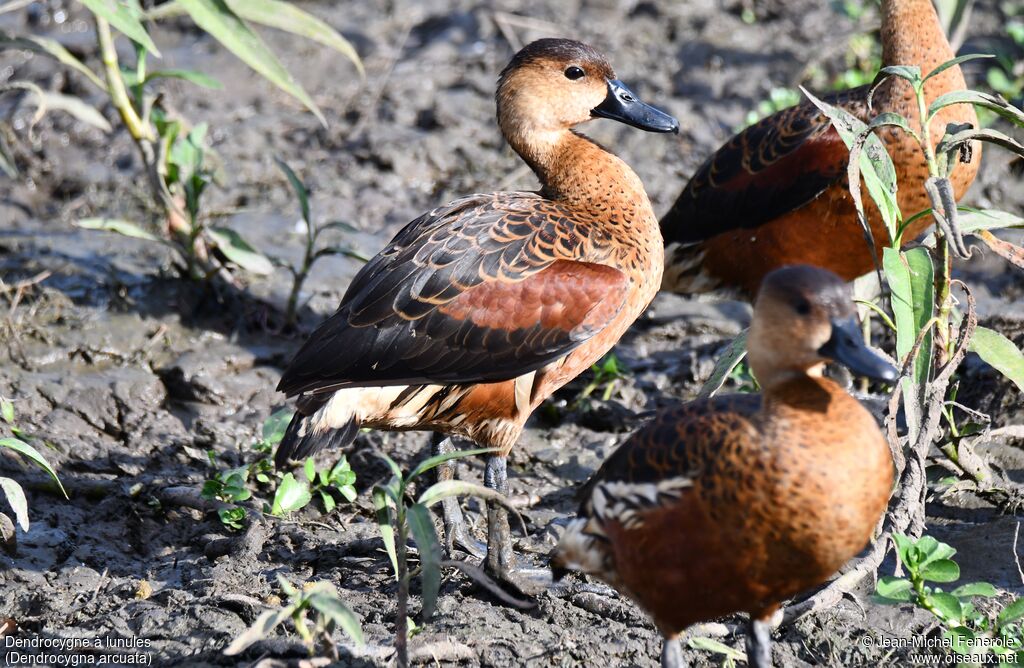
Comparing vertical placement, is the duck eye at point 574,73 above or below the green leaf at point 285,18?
below

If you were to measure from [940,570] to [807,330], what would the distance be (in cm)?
94

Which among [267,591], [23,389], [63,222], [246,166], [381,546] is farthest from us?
[246,166]

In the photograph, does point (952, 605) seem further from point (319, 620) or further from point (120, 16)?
point (120, 16)

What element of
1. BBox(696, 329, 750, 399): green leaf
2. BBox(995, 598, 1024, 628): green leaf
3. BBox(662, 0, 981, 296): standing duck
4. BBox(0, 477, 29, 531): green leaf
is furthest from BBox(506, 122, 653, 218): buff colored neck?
BBox(0, 477, 29, 531): green leaf

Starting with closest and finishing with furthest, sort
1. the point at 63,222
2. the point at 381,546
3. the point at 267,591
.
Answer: the point at 267,591 → the point at 381,546 → the point at 63,222

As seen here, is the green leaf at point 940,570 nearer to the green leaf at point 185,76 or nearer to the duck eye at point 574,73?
the duck eye at point 574,73

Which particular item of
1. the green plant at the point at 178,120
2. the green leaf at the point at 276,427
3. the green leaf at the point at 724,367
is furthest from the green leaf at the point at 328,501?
the green plant at the point at 178,120

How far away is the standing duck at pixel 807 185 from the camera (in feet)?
17.0

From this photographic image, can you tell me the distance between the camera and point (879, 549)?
400 cm

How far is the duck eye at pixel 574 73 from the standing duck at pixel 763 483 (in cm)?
203

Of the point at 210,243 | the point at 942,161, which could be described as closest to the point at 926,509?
the point at 942,161

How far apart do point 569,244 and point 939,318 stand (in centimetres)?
141

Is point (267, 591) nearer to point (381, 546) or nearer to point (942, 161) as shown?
point (381, 546)

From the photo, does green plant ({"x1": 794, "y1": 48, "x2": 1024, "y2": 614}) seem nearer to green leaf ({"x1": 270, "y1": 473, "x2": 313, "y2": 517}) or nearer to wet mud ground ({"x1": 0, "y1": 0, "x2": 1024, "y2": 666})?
wet mud ground ({"x1": 0, "y1": 0, "x2": 1024, "y2": 666})
